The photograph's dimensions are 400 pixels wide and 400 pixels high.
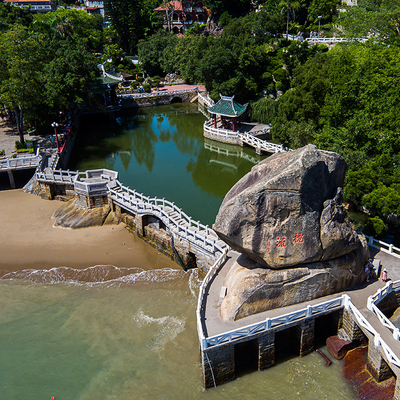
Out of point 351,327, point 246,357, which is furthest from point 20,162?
point 351,327

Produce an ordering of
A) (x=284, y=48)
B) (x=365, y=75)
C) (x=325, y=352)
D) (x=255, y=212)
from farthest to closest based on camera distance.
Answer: (x=284, y=48), (x=365, y=75), (x=325, y=352), (x=255, y=212)

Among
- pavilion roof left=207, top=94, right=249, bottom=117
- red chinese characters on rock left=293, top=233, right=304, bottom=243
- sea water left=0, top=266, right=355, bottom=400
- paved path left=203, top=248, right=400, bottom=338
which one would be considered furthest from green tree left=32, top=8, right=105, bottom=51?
red chinese characters on rock left=293, top=233, right=304, bottom=243

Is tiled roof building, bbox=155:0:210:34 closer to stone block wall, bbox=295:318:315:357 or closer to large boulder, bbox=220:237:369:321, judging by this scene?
large boulder, bbox=220:237:369:321

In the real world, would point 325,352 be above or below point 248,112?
below

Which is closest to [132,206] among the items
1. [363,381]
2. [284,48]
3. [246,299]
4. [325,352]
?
[246,299]

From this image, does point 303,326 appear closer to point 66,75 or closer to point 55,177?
point 55,177

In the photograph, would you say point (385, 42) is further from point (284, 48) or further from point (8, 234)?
point (8, 234)
